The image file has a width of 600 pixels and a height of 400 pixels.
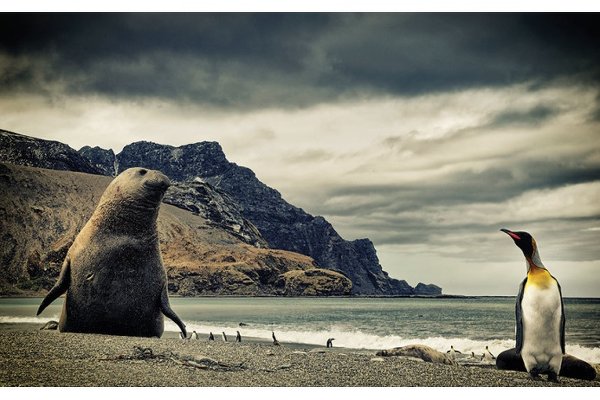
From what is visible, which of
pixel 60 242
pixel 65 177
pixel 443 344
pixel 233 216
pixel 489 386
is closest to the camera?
pixel 489 386

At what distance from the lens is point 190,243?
6819 cm

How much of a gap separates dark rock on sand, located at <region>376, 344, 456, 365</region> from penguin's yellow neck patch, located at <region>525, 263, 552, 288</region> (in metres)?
→ 3.81

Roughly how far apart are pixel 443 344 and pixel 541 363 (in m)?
10.2

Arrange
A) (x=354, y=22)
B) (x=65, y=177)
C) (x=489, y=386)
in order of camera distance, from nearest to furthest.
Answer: (x=489, y=386) < (x=354, y=22) < (x=65, y=177)

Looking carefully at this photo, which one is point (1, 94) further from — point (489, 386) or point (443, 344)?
point (443, 344)

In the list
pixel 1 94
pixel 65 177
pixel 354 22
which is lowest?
pixel 1 94

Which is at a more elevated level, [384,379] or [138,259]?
[138,259]

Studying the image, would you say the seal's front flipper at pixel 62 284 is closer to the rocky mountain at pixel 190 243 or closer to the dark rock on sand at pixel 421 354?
the dark rock on sand at pixel 421 354

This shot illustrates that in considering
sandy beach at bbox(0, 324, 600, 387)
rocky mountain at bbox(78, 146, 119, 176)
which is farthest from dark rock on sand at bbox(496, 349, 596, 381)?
rocky mountain at bbox(78, 146, 119, 176)

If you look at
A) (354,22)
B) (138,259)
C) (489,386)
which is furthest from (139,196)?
(489,386)

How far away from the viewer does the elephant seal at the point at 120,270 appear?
8906mm

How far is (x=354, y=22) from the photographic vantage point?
8016 mm

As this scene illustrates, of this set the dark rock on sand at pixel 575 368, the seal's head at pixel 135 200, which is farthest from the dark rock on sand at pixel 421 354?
the seal's head at pixel 135 200

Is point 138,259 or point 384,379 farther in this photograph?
point 138,259
